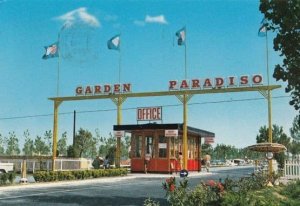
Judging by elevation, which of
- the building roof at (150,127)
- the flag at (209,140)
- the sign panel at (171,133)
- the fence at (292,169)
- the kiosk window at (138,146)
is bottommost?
the fence at (292,169)

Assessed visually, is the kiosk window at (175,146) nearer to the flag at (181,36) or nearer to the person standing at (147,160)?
the person standing at (147,160)

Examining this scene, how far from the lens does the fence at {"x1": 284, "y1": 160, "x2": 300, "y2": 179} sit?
26234 mm

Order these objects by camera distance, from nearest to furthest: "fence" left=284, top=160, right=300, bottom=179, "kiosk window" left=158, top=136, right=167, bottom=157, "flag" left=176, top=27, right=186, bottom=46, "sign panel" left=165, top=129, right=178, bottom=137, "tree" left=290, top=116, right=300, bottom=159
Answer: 1. "fence" left=284, top=160, right=300, bottom=179
2. "sign panel" left=165, top=129, right=178, bottom=137
3. "kiosk window" left=158, top=136, right=167, bottom=157
4. "flag" left=176, top=27, right=186, bottom=46
5. "tree" left=290, top=116, right=300, bottom=159

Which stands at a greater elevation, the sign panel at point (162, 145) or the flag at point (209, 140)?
the flag at point (209, 140)

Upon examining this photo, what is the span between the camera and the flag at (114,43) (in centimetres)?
4606

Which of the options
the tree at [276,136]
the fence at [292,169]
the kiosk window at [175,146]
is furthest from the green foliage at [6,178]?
the tree at [276,136]

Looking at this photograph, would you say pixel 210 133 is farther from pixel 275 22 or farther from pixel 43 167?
pixel 275 22

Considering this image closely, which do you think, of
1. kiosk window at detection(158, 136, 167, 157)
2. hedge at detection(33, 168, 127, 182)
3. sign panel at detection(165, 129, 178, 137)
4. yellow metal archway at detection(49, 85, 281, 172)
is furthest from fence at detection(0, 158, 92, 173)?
sign panel at detection(165, 129, 178, 137)

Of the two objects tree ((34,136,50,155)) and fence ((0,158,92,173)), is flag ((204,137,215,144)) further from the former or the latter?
tree ((34,136,50,155))

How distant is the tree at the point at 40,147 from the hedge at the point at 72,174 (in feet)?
193

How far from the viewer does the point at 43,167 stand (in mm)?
42344

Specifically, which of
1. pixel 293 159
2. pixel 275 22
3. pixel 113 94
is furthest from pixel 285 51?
pixel 113 94

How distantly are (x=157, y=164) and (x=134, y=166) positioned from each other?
218 centimetres

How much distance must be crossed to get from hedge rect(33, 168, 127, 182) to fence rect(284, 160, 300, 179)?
12463 mm
